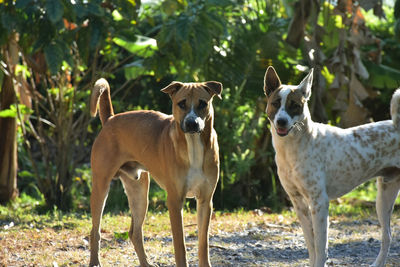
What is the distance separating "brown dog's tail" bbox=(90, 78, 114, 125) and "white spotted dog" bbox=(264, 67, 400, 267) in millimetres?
1701

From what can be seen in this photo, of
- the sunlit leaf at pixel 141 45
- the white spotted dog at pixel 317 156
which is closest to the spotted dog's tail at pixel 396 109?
the white spotted dog at pixel 317 156

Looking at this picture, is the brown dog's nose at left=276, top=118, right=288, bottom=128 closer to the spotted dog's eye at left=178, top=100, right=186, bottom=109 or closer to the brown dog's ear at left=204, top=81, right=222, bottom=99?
the brown dog's ear at left=204, top=81, right=222, bottom=99

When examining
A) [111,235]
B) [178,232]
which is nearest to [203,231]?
[178,232]

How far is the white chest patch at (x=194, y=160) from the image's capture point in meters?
5.23

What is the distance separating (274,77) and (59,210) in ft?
15.2

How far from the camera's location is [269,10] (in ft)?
33.3

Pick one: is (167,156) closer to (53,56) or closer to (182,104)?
(182,104)

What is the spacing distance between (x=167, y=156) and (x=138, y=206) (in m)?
0.84

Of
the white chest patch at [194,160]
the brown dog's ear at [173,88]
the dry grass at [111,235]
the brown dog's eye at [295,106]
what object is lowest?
the dry grass at [111,235]

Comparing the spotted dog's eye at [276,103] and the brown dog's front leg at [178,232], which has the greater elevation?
the spotted dog's eye at [276,103]

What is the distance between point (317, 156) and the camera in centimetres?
515

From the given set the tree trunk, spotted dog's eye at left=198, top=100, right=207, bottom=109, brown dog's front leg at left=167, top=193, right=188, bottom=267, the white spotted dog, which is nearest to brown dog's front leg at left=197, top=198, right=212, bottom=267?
brown dog's front leg at left=167, top=193, right=188, bottom=267

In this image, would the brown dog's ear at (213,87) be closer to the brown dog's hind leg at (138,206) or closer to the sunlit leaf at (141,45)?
the brown dog's hind leg at (138,206)

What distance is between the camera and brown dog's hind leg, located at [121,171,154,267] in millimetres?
5918
